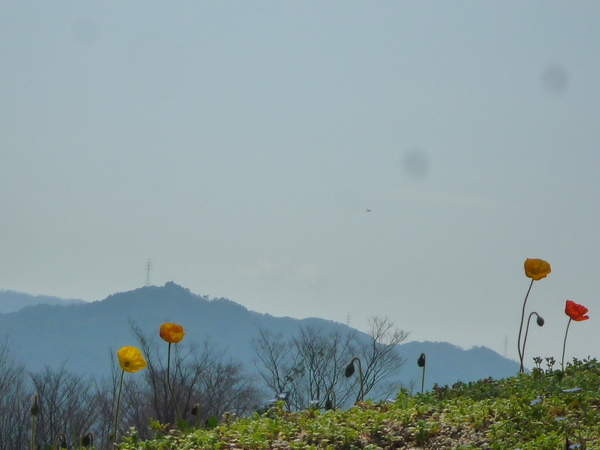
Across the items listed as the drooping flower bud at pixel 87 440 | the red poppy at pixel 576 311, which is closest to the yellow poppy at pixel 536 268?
the red poppy at pixel 576 311

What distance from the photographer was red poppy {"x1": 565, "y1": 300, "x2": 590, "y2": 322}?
7195mm

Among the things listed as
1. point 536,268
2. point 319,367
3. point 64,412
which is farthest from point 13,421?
point 536,268

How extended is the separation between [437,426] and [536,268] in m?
2.88

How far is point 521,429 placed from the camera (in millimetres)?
4520

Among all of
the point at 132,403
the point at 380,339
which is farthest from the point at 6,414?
the point at 380,339

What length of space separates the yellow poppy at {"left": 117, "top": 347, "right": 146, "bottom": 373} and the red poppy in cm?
467

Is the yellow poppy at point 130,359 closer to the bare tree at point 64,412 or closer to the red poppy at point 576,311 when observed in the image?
the red poppy at point 576,311

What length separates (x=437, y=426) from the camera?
465cm

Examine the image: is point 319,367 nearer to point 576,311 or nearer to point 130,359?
point 576,311

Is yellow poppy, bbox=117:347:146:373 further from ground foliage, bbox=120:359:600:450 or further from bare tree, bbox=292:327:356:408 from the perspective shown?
bare tree, bbox=292:327:356:408

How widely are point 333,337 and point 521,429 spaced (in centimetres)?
Answer: 3872

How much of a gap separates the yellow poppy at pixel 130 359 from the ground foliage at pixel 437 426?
1.89ft

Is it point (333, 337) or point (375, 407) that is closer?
point (375, 407)

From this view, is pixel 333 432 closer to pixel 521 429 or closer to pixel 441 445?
pixel 441 445
